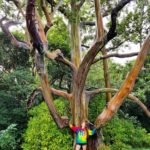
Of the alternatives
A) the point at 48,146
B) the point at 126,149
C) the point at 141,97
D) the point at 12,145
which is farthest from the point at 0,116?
the point at 141,97

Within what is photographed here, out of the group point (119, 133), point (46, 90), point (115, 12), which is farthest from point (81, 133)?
point (115, 12)

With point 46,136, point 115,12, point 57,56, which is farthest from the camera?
point 46,136

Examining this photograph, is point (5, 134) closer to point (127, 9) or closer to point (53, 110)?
point (53, 110)

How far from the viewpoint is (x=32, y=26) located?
8.29 metres

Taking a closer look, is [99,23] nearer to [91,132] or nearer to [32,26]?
[32,26]

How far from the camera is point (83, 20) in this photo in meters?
14.1

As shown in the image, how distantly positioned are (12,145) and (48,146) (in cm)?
151

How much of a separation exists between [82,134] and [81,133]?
0.04 meters

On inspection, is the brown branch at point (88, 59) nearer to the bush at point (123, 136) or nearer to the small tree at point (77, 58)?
the small tree at point (77, 58)

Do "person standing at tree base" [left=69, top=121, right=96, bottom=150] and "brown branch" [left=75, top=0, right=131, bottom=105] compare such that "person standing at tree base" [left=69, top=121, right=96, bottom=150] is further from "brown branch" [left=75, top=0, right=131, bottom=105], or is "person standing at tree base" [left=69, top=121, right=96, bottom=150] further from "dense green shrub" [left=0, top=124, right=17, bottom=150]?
"dense green shrub" [left=0, top=124, right=17, bottom=150]

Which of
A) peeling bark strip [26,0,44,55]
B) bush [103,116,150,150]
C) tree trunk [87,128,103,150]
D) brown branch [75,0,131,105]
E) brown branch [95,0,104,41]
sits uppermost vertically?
brown branch [95,0,104,41]

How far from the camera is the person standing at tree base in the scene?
11.6 metres

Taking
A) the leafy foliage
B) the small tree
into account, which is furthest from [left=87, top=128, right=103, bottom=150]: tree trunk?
the leafy foliage

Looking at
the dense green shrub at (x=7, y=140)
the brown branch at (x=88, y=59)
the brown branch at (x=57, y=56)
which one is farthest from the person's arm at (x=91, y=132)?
the dense green shrub at (x=7, y=140)
